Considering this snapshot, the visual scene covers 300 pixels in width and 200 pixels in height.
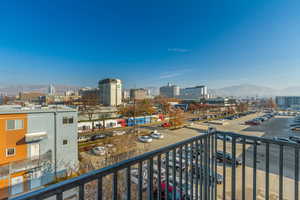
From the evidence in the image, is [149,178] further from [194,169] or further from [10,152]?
[10,152]

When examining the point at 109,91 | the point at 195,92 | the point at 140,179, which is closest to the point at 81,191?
the point at 140,179

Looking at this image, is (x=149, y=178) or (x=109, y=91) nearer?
(x=149, y=178)

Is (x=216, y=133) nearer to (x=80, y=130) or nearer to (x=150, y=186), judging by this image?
(x=150, y=186)

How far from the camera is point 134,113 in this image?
57.9 ft

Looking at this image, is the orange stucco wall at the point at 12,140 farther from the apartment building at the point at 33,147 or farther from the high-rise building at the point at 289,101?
the high-rise building at the point at 289,101

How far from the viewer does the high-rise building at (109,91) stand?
1363 inches

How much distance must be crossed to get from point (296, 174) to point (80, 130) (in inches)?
604

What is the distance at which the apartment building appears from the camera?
5.30 metres

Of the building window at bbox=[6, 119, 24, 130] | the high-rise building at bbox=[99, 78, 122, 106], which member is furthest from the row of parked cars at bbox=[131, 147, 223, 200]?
the high-rise building at bbox=[99, 78, 122, 106]

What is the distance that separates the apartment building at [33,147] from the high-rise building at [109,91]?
91.4ft

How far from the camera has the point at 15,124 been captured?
19.2ft

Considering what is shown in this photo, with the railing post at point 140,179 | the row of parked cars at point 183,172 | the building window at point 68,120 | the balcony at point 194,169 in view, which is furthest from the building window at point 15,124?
the railing post at point 140,179

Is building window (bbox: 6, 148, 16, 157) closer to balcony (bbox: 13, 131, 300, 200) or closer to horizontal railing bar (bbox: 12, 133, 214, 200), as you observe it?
balcony (bbox: 13, 131, 300, 200)

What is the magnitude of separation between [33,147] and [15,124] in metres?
1.23
